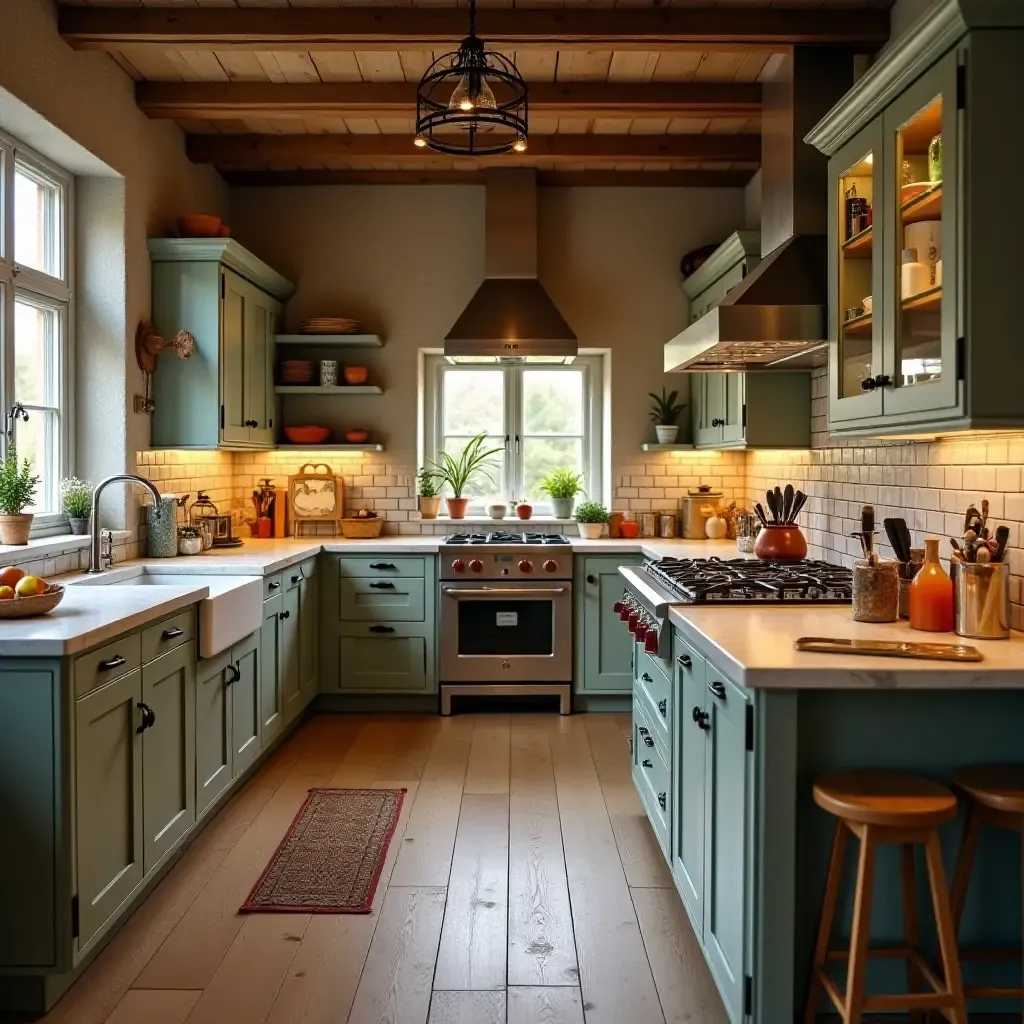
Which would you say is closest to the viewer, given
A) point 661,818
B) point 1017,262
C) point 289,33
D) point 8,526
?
Answer: point 1017,262

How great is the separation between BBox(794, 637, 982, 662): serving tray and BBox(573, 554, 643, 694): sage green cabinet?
299cm

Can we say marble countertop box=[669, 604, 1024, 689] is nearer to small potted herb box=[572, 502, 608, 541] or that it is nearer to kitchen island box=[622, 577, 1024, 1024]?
Answer: kitchen island box=[622, 577, 1024, 1024]

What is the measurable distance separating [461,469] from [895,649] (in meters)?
4.12

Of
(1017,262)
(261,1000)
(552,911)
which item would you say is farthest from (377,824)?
(1017,262)

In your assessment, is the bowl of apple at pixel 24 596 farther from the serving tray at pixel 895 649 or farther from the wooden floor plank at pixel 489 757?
→ the serving tray at pixel 895 649

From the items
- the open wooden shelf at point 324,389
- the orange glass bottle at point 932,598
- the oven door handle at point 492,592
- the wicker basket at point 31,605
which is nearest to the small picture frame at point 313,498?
the open wooden shelf at point 324,389

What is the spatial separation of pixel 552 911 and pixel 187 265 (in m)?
3.50

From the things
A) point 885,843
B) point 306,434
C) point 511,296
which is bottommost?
point 885,843

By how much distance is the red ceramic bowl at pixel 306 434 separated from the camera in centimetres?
590

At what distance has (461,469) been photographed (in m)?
6.20

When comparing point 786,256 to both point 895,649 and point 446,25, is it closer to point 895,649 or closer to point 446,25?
point 446,25

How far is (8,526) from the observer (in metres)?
3.60

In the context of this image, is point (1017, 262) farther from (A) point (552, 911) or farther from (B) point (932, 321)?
(A) point (552, 911)

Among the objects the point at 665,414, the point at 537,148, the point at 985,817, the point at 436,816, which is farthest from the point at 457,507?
the point at 985,817
